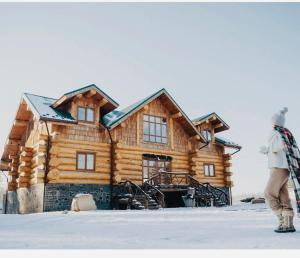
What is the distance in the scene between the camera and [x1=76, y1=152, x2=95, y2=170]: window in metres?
16.9

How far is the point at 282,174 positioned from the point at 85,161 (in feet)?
43.2

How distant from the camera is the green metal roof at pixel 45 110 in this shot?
1592cm

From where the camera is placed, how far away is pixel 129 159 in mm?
18562

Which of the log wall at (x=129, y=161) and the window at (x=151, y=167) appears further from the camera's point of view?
the window at (x=151, y=167)

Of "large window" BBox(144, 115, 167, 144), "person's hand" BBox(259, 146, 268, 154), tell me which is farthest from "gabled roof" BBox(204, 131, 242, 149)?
"person's hand" BBox(259, 146, 268, 154)

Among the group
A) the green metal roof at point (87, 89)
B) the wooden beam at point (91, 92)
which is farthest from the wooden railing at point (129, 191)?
the wooden beam at point (91, 92)

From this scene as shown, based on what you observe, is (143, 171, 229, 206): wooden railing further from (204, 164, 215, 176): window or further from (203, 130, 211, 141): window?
(203, 130, 211, 141): window

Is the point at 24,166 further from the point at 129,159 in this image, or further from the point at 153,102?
the point at 153,102

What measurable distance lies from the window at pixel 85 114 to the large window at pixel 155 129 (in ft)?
11.8

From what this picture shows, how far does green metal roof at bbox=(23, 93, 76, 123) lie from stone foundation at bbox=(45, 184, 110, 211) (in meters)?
3.34

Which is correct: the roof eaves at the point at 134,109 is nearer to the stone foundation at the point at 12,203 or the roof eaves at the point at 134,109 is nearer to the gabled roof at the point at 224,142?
the gabled roof at the point at 224,142
